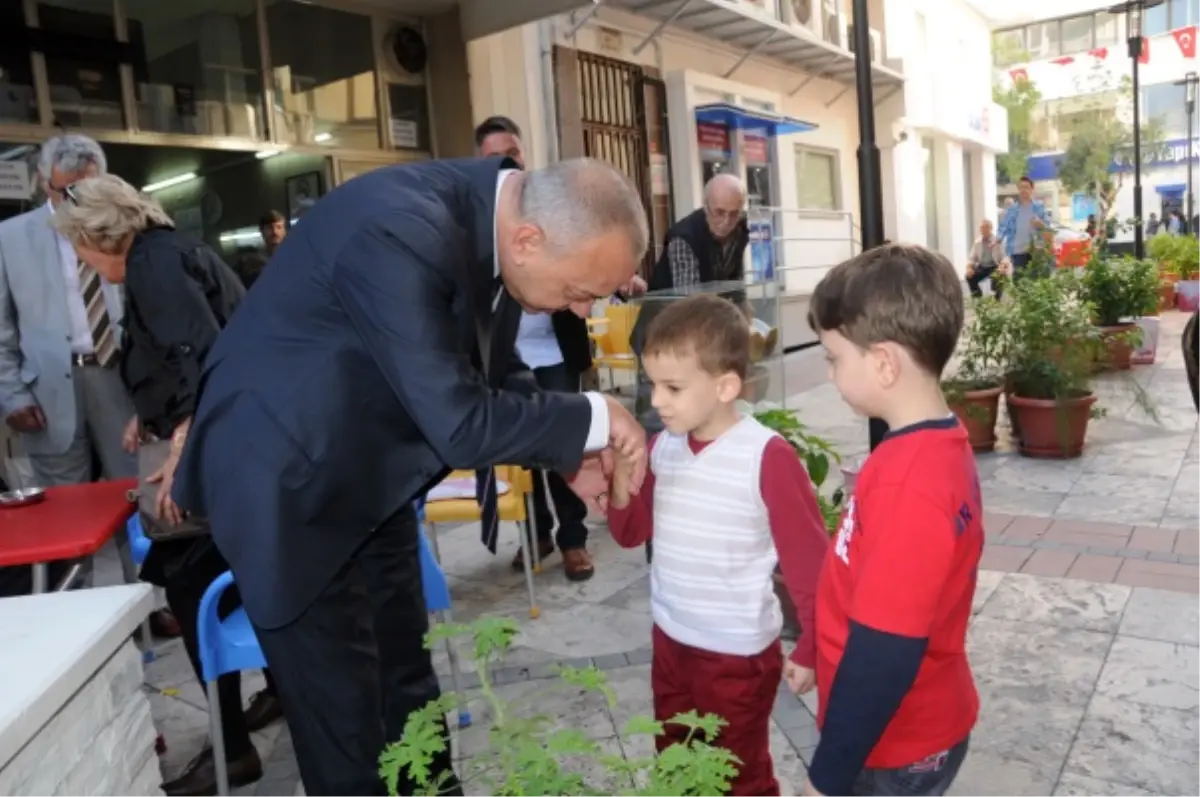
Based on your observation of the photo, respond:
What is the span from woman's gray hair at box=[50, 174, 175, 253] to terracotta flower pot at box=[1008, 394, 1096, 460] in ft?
16.2

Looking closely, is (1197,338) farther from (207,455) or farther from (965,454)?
(207,455)

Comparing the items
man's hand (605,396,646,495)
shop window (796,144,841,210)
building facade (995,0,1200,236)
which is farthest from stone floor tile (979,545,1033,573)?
building facade (995,0,1200,236)

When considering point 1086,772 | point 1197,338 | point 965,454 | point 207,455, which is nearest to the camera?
point 965,454

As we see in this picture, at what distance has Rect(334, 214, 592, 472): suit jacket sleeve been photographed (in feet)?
5.31

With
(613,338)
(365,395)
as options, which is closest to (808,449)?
(365,395)

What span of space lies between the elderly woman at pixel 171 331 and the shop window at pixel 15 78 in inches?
157

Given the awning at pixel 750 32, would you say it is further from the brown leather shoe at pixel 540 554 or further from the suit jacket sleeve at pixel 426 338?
the suit jacket sleeve at pixel 426 338

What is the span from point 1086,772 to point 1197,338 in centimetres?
121

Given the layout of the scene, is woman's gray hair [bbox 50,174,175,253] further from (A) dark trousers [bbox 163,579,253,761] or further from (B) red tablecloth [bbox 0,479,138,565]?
(A) dark trousers [bbox 163,579,253,761]

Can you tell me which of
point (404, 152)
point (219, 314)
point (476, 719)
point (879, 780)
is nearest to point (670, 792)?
point (879, 780)

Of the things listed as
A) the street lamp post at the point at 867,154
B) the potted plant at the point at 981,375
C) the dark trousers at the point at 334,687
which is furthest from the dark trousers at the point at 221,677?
the potted plant at the point at 981,375

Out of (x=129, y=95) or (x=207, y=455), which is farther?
(x=129, y=95)

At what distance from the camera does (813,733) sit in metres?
2.77

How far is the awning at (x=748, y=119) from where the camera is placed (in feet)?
38.8
